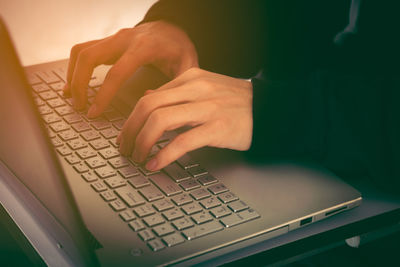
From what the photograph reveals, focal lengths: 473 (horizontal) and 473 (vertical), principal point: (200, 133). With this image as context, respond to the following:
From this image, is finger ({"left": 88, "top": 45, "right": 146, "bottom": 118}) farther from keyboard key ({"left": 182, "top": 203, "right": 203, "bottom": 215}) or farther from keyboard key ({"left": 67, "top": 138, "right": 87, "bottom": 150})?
keyboard key ({"left": 182, "top": 203, "right": 203, "bottom": 215})

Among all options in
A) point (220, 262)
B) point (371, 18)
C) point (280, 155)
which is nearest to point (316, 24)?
point (371, 18)

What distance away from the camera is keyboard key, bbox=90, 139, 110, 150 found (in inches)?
26.6

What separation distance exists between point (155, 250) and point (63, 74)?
0.53 metres

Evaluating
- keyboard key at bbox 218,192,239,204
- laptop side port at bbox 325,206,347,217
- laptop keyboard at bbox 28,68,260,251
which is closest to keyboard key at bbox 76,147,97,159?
laptop keyboard at bbox 28,68,260,251

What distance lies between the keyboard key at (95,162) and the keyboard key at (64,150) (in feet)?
0.13

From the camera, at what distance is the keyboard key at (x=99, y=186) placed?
0.58 meters

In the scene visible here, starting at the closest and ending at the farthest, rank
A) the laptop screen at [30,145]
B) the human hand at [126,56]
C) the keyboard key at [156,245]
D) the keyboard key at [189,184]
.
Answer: the laptop screen at [30,145]
the keyboard key at [156,245]
the keyboard key at [189,184]
the human hand at [126,56]

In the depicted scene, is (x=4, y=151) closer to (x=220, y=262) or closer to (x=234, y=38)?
(x=220, y=262)

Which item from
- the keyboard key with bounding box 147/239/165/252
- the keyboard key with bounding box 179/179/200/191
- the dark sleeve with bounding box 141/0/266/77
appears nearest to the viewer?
the keyboard key with bounding box 147/239/165/252

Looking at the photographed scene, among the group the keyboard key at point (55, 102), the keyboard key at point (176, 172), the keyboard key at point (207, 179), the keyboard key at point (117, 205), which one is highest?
the keyboard key at point (55, 102)

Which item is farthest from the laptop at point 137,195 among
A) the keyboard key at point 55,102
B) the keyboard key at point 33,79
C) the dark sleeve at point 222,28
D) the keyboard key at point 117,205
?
the dark sleeve at point 222,28

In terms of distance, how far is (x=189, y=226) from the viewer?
0.51 meters

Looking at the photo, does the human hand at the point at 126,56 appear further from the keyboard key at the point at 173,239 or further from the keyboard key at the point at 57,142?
the keyboard key at the point at 173,239

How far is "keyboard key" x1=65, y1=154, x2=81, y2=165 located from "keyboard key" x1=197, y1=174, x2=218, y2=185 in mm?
174
